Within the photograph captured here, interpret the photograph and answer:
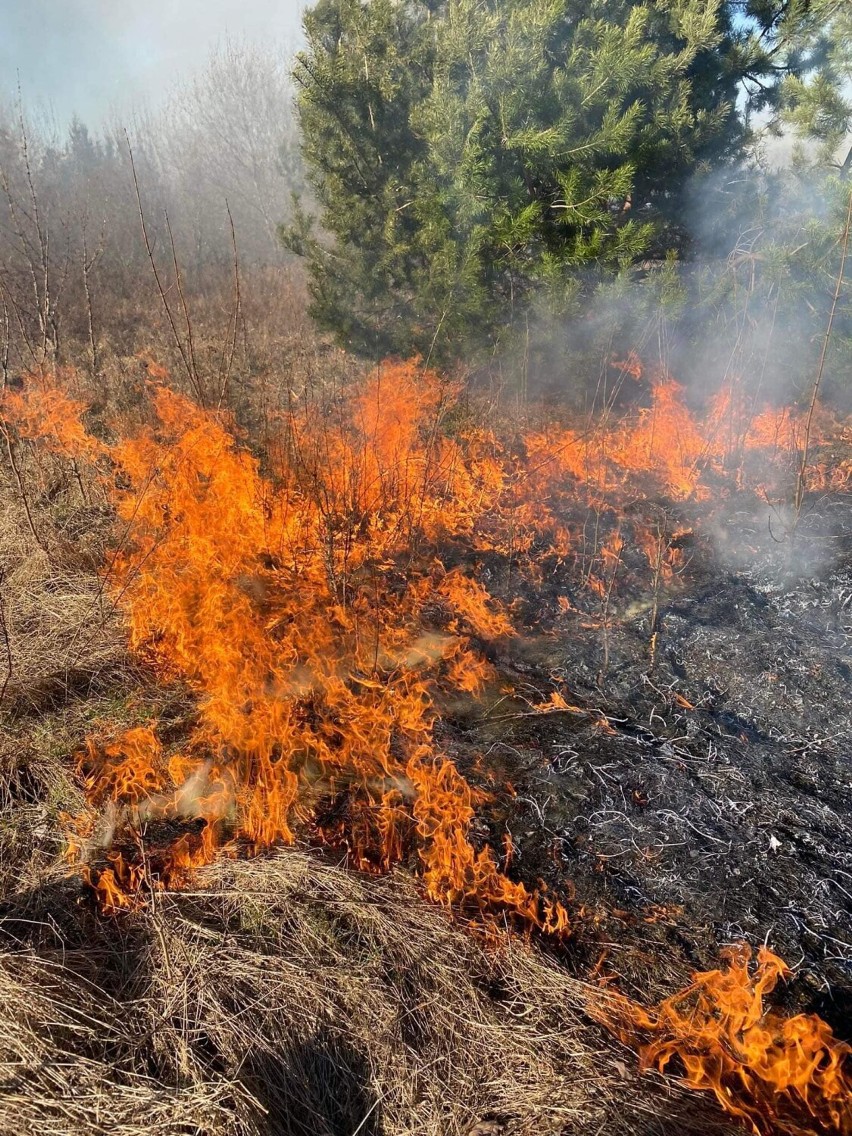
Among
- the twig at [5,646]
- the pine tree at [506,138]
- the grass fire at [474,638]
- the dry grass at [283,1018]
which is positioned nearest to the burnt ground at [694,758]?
the grass fire at [474,638]

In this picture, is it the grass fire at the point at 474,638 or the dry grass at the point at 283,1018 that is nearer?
the dry grass at the point at 283,1018

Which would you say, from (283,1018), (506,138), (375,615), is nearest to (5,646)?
(375,615)

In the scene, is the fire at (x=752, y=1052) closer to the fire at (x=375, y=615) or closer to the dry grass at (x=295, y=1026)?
the fire at (x=375, y=615)

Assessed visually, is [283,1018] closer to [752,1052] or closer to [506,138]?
[752,1052]

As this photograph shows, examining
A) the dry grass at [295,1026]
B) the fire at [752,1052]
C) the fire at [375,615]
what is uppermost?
the fire at [375,615]

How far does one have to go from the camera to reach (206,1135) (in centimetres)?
193

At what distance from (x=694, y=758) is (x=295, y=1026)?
243 cm

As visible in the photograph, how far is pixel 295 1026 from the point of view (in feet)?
7.45

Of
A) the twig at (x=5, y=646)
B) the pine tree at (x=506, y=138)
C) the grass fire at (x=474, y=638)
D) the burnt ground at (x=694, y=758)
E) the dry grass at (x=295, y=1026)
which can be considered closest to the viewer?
the dry grass at (x=295, y=1026)

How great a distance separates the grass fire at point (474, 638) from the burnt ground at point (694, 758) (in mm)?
24

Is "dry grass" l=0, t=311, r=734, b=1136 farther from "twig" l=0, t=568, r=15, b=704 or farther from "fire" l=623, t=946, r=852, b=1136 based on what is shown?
"twig" l=0, t=568, r=15, b=704

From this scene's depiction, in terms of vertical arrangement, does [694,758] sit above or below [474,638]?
below

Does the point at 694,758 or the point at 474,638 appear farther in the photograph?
the point at 474,638

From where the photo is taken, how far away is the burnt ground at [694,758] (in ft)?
8.54
